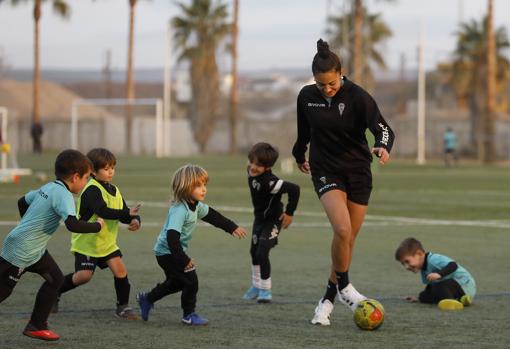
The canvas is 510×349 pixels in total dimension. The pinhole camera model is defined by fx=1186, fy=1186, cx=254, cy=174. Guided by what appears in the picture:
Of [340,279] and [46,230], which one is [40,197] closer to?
[46,230]

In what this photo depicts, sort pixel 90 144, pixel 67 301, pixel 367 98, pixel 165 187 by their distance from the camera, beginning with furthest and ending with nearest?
pixel 90 144, pixel 165 187, pixel 67 301, pixel 367 98

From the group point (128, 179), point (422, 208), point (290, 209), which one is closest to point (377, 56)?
point (128, 179)

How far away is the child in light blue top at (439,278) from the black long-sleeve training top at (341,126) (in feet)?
3.97

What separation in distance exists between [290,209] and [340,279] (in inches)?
60.7

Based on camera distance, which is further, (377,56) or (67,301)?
(377,56)

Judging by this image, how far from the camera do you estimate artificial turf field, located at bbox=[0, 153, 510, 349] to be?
825cm

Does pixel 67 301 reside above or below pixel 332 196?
below

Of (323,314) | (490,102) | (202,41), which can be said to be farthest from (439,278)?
(202,41)

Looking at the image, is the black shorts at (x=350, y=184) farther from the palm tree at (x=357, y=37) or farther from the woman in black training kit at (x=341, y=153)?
the palm tree at (x=357, y=37)

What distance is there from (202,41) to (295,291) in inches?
3156

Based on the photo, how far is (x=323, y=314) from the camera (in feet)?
29.2

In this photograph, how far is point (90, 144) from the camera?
3145 inches

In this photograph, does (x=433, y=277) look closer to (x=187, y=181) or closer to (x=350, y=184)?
(x=350, y=184)

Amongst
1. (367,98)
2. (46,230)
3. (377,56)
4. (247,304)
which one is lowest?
(247,304)
